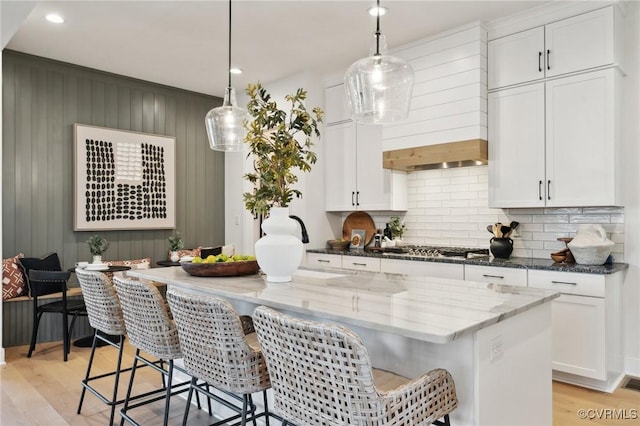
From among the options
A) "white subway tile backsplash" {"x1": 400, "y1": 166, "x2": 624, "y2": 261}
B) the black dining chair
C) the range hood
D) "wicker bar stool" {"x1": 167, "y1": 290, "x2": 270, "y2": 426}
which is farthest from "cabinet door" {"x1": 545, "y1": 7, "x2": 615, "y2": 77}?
the black dining chair

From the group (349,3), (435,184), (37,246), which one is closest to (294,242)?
(349,3)

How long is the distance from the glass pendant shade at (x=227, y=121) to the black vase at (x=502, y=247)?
2.23 m

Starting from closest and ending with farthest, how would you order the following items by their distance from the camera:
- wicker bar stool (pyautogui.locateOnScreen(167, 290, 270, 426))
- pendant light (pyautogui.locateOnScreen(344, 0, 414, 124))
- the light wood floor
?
wicker bar stool (pyautogui.locateOnScreen(167, 290, 270, 426)), pendant light (pyautogui.locateOnScreen(344, 0, 414, 124)), the light wood floor

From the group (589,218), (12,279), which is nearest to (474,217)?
(589,218)

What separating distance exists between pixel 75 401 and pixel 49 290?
5.17 ft

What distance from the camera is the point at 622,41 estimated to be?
11.3 ft

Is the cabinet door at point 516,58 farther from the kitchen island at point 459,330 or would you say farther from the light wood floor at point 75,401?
the light wood floor at point 75,401

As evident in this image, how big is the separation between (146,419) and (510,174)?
3.18 meters

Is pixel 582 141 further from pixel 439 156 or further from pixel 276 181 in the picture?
pixel 276 181

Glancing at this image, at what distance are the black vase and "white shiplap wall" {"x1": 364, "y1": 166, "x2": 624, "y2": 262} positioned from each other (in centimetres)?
26

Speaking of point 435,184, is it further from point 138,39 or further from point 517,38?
point 138,39

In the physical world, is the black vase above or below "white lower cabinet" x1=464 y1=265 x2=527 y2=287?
above

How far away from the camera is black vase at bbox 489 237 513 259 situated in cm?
376

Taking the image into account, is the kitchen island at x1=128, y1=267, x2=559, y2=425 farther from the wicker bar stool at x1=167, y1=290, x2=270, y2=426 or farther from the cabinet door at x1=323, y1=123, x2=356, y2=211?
the cabinet door at x1=323, y1=123, x2=356, y2=211
